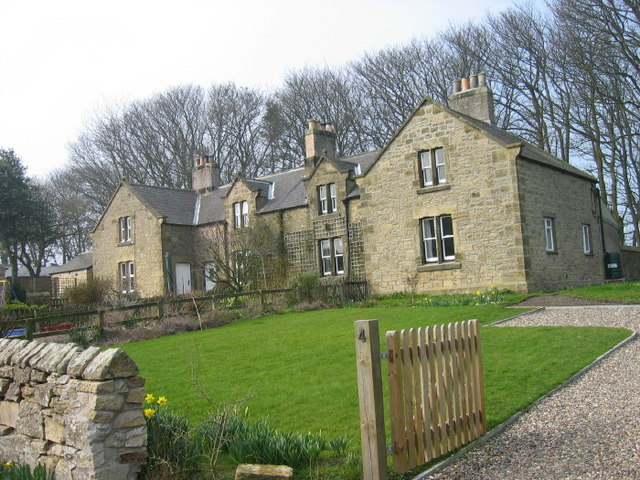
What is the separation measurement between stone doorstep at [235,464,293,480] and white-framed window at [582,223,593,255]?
23.9 metres

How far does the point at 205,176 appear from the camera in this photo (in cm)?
3909

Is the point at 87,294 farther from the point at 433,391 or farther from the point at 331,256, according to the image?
the point at 433,391

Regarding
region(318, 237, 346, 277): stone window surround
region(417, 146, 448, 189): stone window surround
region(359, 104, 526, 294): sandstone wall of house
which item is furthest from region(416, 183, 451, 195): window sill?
region(318, 237, 346, 277): stone window surround

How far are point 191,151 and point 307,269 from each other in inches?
980

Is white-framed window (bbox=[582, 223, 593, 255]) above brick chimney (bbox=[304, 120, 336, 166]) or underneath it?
underneath

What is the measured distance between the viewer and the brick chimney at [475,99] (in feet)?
86.9

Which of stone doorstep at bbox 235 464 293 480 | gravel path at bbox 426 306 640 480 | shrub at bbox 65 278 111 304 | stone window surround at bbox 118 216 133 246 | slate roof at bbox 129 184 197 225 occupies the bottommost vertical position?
gravel path at bbox 426 306 640 480

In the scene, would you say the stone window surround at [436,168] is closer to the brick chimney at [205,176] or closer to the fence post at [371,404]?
the brick chimney at [205,176]

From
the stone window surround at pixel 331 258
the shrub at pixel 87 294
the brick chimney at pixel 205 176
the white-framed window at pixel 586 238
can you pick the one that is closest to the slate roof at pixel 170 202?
the brick chimney at pixel 205 176

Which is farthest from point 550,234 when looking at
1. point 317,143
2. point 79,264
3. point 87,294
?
point 79,264

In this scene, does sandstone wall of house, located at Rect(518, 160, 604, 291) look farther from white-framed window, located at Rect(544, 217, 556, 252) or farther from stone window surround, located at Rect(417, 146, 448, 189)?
stone window surround, located at Rect(417, 146, 448, 189)

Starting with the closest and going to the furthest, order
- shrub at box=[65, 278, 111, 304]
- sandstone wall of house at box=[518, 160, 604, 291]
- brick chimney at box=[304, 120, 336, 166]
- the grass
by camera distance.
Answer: the grass, sandstone wall of house at box=[518, 160, 604, 291], shrub at box=[65, 278, 111, 304], brick chimney at box=[304, 120, 336, 166]

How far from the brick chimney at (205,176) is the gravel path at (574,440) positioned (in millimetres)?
32167

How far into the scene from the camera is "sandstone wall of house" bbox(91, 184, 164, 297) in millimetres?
34375
